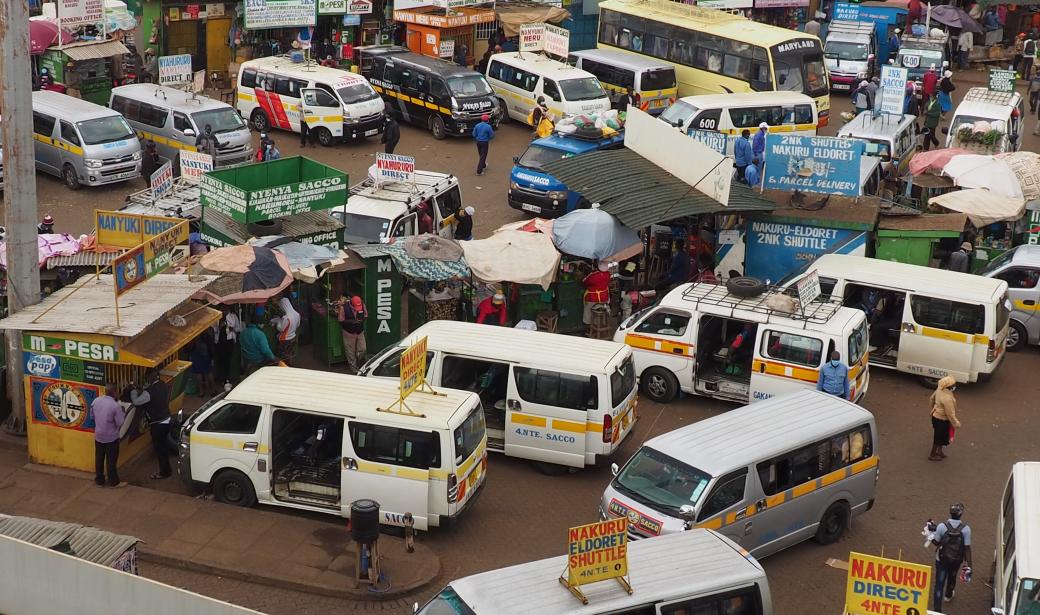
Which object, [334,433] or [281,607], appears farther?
[334,433]

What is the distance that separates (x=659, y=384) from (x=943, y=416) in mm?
4026

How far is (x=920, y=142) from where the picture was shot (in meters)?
33.5

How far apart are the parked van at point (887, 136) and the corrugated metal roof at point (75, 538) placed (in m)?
20.6

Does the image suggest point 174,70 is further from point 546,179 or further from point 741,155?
point 741,155

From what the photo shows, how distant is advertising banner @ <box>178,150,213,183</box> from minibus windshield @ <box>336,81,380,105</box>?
8.13 m

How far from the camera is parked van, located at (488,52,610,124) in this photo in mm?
32688

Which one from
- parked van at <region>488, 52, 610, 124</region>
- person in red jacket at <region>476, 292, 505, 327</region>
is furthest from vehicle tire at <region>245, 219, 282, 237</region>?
parked van at <region>488, 52, 610, 124</region>

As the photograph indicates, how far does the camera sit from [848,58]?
133ft

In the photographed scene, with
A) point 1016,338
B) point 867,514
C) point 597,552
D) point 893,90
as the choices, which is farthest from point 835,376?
point 893,90

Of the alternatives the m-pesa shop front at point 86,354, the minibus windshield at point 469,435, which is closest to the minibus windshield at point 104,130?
the m-pesa shop front at point 86,354

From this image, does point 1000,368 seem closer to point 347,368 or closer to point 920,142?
point 347,368

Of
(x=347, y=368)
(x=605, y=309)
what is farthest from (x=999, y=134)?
(x=347, y=368)

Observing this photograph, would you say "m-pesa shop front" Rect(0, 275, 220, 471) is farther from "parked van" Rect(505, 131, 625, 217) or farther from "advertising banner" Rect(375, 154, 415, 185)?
"parked van" Rect(505, 131, 625, 217)

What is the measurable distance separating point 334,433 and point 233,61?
22642 millimetres
